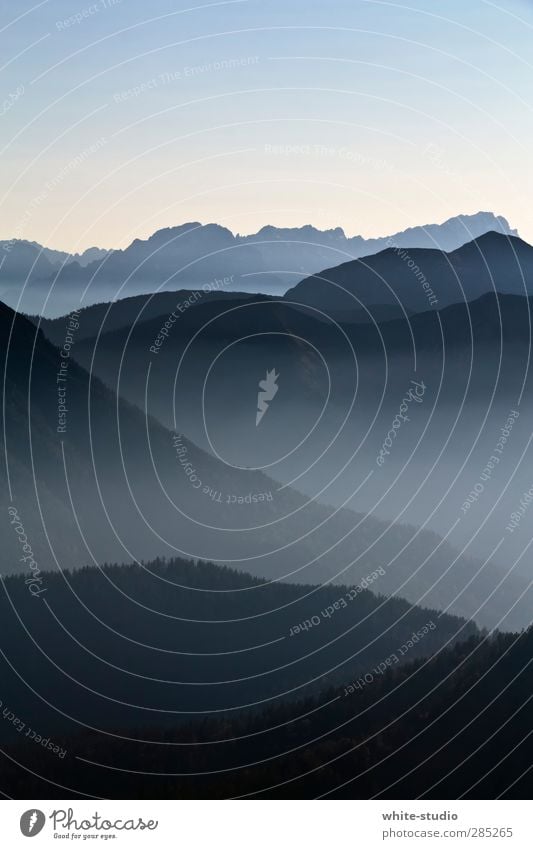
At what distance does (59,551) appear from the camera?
728 inches

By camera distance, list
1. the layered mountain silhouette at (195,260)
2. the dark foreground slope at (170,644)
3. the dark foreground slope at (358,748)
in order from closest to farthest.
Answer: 1. the dark foreground slope at (358,748)
2. the layered mountain silhouette at (195,260)
3. the dark foreground slope at (170,644)

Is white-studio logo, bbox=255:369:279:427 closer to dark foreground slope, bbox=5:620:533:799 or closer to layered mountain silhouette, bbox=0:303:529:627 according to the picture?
layered mountain silhouette, bbox=0:303:529:627

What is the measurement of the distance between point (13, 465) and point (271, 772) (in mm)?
8626

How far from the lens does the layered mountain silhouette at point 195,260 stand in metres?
16.4

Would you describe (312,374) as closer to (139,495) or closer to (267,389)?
(267,389)

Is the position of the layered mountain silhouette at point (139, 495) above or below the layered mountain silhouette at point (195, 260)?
below

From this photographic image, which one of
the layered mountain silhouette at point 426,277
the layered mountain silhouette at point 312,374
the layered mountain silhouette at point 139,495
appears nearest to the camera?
the layered mountain silhouette at point 139,495
